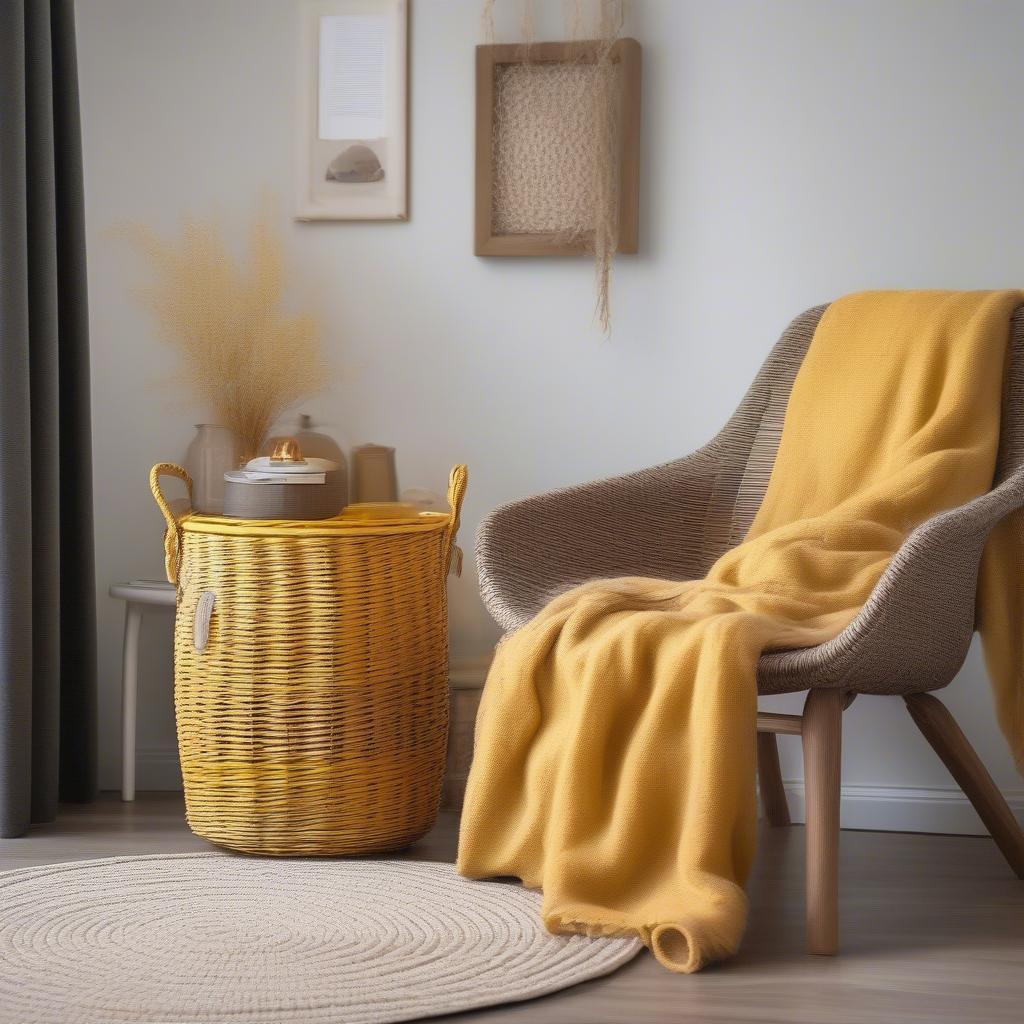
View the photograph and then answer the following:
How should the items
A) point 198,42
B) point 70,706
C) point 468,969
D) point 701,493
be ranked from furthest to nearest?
point 198,42, point 70,706, point 701,493, point 468,969

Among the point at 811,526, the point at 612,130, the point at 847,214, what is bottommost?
the point at 811,526

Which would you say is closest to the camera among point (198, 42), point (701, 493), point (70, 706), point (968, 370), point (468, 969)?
point (468, 969)

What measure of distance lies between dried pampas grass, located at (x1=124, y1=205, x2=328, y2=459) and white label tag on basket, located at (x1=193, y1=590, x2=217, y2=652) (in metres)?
0.47

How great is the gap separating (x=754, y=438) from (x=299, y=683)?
89cm

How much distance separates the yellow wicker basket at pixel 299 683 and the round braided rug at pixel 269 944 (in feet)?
0.29

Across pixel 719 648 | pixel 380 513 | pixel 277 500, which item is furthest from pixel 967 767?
pixel 277 500

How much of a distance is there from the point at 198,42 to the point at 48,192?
57 centimetres

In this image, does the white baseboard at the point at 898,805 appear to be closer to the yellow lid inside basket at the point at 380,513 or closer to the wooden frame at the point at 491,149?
the yellow lid inside basket at the point at 380,513

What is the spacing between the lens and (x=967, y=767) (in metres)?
2.09

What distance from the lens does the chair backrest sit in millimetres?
2326

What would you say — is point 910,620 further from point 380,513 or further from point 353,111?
point 353,111

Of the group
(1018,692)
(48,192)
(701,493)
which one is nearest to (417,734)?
(701,493)

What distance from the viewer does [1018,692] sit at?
1993mm

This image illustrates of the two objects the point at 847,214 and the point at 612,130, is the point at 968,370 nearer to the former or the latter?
the point at 847,214
